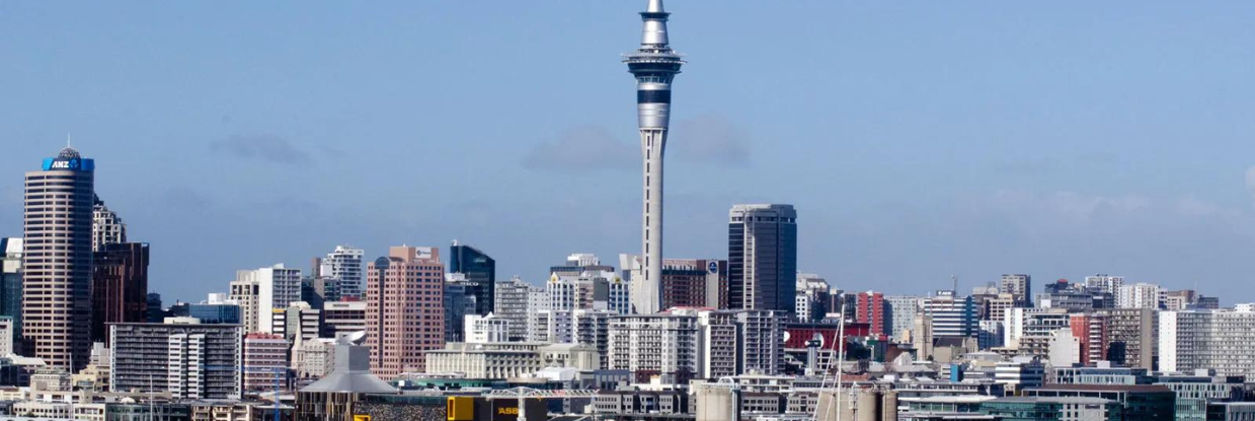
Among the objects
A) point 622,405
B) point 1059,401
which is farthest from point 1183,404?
point 622,405

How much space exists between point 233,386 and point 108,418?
35657mm

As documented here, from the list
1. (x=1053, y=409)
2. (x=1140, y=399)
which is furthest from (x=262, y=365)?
(x=1053, y=409)

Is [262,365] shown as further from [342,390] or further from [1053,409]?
[342,390]

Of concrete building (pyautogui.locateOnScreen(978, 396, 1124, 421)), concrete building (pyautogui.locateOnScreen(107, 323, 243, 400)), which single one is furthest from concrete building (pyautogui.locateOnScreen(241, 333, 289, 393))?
concrete building (pyautogui.locateOnScreen(978, 396, 1124, 421))

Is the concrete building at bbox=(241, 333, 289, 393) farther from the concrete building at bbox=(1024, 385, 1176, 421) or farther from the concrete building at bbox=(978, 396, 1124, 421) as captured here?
the concrete building at bbox=(978, 396, 1124, 421)

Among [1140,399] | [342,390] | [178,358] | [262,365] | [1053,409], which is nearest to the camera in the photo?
[342,390]

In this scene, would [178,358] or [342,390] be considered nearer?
[342,390]

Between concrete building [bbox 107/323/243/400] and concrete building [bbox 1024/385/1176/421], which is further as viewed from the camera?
concrete building [bbox 107/323/243/400]

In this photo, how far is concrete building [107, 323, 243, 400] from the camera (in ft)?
612

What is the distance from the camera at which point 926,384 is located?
176 meters

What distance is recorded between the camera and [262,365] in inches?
7653

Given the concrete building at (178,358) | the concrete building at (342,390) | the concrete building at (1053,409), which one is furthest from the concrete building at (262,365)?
the concrete building at (342,390)

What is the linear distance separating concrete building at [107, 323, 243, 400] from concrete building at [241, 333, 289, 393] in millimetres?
1591

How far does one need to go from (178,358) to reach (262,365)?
7984 millimetres
